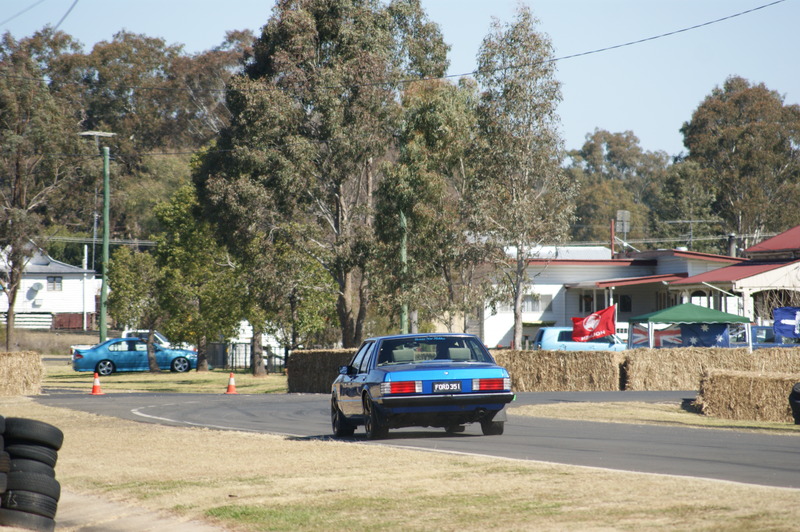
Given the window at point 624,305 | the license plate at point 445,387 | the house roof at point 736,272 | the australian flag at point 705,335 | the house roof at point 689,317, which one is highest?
the house roof at point 736,272

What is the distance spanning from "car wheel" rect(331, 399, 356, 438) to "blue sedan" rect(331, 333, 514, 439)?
175mm

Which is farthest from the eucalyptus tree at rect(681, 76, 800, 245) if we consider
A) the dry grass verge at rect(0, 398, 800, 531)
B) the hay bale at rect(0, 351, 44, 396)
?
the dry grass verge at rect(0, 398, 800, 531)

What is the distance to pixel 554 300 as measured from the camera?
56000 millimetres

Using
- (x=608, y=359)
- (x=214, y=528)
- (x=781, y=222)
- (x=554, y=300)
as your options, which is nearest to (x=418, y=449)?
(x=214, y=528)

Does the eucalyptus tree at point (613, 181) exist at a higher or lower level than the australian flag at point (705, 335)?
higher

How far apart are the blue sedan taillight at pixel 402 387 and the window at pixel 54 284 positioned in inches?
3012

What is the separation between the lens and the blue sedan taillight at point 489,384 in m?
14.5

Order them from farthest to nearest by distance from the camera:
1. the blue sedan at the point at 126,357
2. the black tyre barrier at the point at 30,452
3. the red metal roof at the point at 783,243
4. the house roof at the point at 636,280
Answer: the house roof at the point at 636,280
the blue sedan at the point at 126,357
the red metal roof at the point at 783,243
the black tyre barrier at the point at 30,452

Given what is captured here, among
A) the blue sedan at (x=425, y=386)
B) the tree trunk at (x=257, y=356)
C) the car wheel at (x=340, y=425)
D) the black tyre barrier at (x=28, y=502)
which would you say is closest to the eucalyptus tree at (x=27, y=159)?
the tree trunk at (x=257, y=356)

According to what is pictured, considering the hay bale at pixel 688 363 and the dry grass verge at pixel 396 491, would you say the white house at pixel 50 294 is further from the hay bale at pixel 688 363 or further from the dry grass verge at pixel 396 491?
the dry grass verge at pixel 396 491

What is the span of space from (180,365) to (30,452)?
43.7 m

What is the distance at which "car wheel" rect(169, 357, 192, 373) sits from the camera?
52.1 m

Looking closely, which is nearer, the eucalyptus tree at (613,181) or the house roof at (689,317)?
the house roof at (689,317)

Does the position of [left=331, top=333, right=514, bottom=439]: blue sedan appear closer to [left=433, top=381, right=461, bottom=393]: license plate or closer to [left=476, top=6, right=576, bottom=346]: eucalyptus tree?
[left=433, top=381, right=461, bottom=393]: license plate
